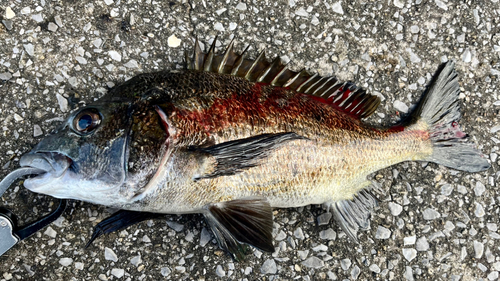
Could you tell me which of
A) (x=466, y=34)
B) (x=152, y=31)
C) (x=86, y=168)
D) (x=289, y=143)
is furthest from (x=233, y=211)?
(x=466, y=34)

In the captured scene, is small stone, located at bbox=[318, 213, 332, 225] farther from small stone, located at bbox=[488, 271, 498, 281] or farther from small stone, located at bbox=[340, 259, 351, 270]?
small stone, located at bbox=[488, 271, 498, 281]

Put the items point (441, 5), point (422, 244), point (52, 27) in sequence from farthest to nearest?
1. point (441, 5)
2. point (422, 244)
3. point (52, 27)

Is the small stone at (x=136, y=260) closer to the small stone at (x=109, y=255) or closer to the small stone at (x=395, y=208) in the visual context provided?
the small stone at (x=109, y=255)

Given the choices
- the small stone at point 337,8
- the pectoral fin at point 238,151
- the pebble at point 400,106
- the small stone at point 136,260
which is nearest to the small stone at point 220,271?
the small stone at point 136,260

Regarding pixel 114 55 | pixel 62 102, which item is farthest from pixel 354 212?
pixel 62 102

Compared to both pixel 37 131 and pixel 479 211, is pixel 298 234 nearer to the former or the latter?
pixel 479 211

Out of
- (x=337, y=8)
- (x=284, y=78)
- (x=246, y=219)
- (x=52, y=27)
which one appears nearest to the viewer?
(x=246, y=219)
